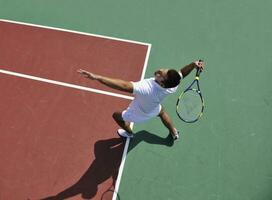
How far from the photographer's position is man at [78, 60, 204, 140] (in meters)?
5.17

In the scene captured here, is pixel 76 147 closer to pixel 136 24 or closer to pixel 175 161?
pixel 175 161

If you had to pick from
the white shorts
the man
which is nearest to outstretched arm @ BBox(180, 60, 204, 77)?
the man

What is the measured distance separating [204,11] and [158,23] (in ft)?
3.67

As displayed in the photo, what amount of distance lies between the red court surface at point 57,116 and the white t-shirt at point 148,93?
136 cm

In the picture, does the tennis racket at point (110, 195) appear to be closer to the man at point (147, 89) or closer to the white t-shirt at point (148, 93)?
the man at point (147, 89)

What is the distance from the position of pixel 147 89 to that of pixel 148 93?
0.23 feet

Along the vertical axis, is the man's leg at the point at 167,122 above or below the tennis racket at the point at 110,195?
above

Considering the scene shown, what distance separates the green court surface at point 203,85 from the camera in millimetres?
6430

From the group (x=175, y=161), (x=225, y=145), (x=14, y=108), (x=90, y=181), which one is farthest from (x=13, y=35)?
(x=225, y=145)

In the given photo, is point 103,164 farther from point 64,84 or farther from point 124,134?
point 64,84

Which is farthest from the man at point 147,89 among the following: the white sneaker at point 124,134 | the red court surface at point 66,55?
the red court surface at point 66,55

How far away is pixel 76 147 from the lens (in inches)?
269

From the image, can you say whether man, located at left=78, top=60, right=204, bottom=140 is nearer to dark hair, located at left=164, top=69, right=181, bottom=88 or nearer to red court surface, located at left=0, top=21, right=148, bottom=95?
dark hair, located at left=164, top=69, right=181, bottom=88

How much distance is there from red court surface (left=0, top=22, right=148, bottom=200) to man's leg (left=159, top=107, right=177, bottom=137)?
0.88 m
